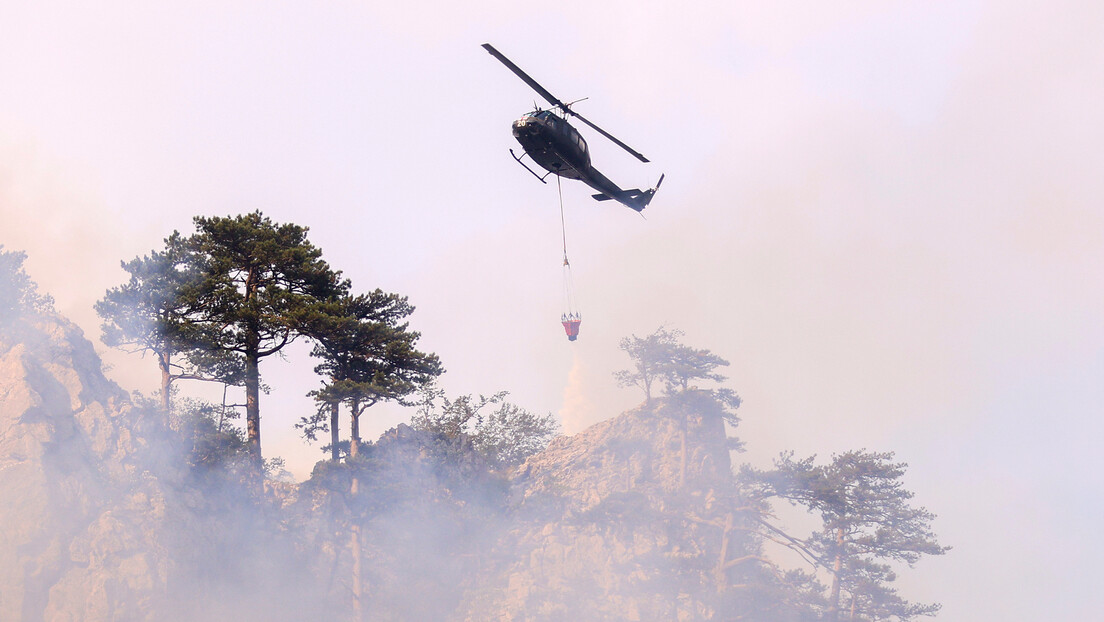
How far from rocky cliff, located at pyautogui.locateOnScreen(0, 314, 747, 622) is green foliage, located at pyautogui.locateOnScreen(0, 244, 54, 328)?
0.60 m

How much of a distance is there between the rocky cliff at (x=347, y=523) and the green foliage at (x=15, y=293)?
0.60m

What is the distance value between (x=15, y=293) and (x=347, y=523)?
59.7ft

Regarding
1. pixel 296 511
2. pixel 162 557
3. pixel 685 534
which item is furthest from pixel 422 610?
pixel 685 534

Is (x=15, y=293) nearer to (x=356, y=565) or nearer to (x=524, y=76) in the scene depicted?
(x=356, y=565)

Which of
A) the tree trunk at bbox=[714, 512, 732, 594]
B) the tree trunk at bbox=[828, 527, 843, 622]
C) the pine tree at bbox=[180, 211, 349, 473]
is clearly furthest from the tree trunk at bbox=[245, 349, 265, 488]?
the tree trunk at bbox=[828, 527, 843, 622]

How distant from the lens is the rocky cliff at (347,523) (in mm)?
28344

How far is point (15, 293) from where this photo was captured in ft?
107

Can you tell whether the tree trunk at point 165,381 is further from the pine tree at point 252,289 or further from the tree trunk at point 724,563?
the tree trunk at point 724,563

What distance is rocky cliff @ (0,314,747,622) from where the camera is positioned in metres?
28.3

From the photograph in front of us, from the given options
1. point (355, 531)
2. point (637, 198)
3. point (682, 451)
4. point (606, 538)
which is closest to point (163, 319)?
point (355, 531)

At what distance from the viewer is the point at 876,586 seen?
42.3 meters

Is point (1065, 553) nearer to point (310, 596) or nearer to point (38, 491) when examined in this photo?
point (310, 596)

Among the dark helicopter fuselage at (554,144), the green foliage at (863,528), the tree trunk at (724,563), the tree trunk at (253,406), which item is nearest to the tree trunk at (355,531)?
the tree trunk at (253,406)

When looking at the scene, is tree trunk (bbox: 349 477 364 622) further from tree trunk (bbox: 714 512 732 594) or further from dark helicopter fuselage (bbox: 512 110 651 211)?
tree trunk (bbox: 714 512 732 594)
